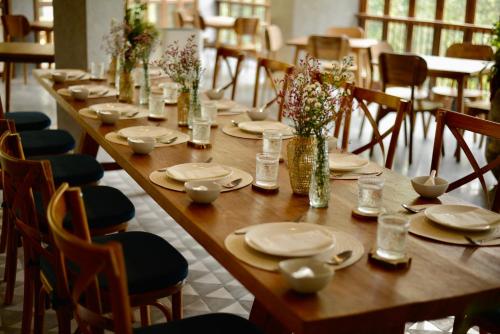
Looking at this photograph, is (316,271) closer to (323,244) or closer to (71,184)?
(323,244)

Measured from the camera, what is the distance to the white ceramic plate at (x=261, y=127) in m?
3.11

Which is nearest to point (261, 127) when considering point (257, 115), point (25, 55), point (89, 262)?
point (257, 115)

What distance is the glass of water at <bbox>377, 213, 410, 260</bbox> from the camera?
1720 mm

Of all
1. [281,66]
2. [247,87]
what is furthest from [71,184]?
[247,87]

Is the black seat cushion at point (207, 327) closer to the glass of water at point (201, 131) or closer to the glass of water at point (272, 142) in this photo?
the glass of water at point (272, 142)

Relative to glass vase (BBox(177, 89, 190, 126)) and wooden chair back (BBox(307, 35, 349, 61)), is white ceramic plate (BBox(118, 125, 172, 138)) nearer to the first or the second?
glass vase (BBox(177, 89, 190, 126))

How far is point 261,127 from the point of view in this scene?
317 cm

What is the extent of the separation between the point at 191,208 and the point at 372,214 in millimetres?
529

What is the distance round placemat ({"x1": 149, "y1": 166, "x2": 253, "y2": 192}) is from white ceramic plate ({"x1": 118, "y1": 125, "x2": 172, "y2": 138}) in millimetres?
536

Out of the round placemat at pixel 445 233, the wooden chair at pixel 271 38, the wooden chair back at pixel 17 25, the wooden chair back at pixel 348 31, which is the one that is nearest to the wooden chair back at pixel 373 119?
the round placemat at pixel 445 233

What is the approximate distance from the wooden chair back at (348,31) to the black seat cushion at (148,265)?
6.78 metres

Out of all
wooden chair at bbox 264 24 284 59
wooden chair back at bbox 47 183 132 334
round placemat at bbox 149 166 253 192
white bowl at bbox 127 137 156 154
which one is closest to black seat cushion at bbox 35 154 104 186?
white bowl at bbox 127 137 156 154

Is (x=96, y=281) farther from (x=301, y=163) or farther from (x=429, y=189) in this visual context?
(x=429, y=189)

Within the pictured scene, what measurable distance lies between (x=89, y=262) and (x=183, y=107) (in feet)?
6.01
